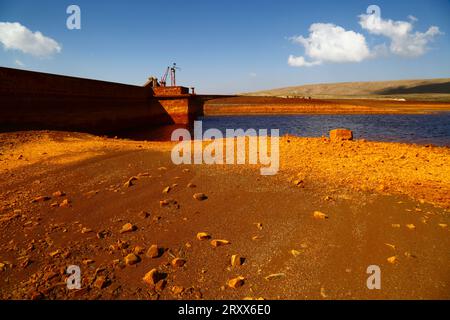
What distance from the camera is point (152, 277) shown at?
9.75 ft

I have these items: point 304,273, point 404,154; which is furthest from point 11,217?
point 404,154

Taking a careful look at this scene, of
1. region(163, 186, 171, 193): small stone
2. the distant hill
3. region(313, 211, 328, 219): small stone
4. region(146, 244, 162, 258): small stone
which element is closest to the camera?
region(146, 244, 162, 258): small stone

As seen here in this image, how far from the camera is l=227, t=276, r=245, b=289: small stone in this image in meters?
2.93

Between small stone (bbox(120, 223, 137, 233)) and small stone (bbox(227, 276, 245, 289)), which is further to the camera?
small stone (bbox(120, 223, 137, 233))

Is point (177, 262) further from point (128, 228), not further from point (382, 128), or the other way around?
point (382, 128)

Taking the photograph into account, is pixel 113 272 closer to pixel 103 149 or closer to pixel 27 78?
pixel 103 149

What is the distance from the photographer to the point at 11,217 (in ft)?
13.7

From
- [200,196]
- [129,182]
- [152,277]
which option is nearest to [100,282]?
[152,277]

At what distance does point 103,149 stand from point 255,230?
621cm

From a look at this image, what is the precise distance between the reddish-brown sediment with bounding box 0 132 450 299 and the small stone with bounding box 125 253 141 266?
0.02 meters

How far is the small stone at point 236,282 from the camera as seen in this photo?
2.93 m

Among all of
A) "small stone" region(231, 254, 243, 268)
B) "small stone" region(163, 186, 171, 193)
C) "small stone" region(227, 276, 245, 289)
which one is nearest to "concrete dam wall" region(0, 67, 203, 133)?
"small stone" region(163, 186, 171, 193)

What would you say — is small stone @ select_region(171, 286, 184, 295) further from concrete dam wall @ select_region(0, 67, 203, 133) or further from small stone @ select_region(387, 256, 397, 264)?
concrete dam wall @ select_region(0, 67, 203, 133)
